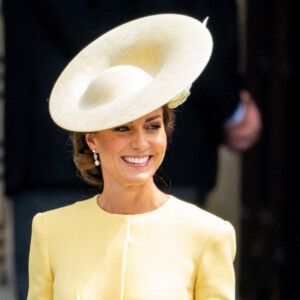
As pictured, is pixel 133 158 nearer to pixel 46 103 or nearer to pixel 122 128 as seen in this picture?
pixel 122 128

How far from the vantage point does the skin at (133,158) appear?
2.35m

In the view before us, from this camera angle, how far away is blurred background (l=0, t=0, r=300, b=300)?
184 inches

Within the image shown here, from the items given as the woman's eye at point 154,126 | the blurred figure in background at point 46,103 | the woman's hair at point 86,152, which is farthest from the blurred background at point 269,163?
the woman's eye at point 154,126

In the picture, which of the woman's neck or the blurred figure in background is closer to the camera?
the woman's neck

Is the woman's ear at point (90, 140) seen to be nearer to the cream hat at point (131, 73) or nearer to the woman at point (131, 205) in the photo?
the woman at point (131, 205)

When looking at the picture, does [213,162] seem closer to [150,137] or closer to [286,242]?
[286,242]

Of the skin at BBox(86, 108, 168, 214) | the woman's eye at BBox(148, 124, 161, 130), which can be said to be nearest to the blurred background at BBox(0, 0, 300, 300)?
the skin at BBox(86, 108, 168, 214)

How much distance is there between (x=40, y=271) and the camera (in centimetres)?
249

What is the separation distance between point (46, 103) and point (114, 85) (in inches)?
73.4

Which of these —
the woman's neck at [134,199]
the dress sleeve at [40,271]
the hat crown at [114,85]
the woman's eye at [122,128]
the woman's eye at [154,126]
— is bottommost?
the dress sleeve at [40,271]

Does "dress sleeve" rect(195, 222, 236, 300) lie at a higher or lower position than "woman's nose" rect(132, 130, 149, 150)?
lower

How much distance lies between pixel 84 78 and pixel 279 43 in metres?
2.40

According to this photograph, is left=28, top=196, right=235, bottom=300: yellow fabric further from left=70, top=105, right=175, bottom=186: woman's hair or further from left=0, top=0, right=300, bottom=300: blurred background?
left=0, top=0, right=300, bottom=300: blurred background

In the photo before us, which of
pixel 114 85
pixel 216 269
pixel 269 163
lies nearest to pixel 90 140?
pixel 114 85
